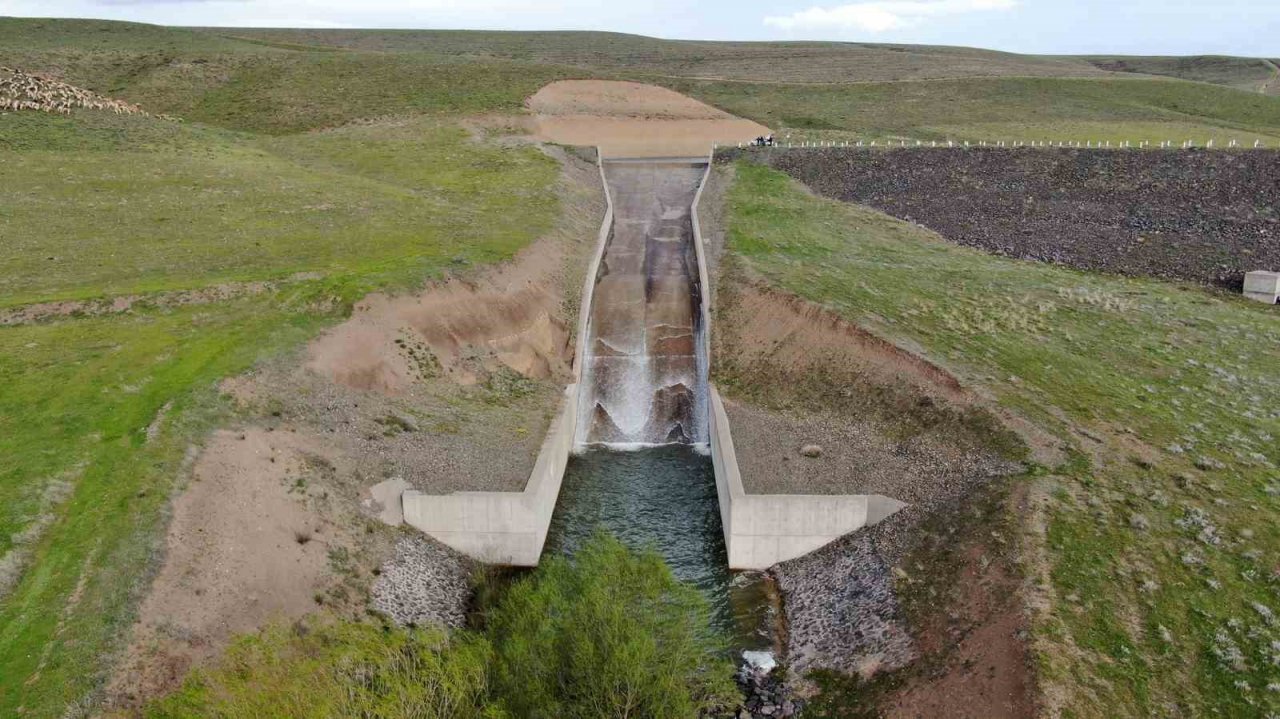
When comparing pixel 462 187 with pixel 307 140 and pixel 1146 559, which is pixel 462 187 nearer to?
pixel 307 140

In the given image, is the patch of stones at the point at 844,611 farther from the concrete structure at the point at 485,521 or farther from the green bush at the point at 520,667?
the concrete structure at the point at 485,521

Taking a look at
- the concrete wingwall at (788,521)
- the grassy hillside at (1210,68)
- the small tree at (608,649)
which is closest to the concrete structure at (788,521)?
the concrete wingwall at (788,521)

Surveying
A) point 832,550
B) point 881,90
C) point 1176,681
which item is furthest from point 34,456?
point 881,90

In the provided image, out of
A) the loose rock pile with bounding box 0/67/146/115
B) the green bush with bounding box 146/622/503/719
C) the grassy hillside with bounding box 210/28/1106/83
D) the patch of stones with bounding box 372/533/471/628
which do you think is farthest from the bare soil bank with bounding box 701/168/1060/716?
the grassy hillside with bounding box 210/28/1106/83

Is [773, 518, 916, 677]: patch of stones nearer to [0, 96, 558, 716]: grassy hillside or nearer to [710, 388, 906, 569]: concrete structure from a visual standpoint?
[710, 388, 906, 569]: concrete structure

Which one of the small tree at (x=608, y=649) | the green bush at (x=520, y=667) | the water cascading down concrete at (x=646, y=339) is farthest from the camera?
the water cascading down concrete at (x=646, y=339)
